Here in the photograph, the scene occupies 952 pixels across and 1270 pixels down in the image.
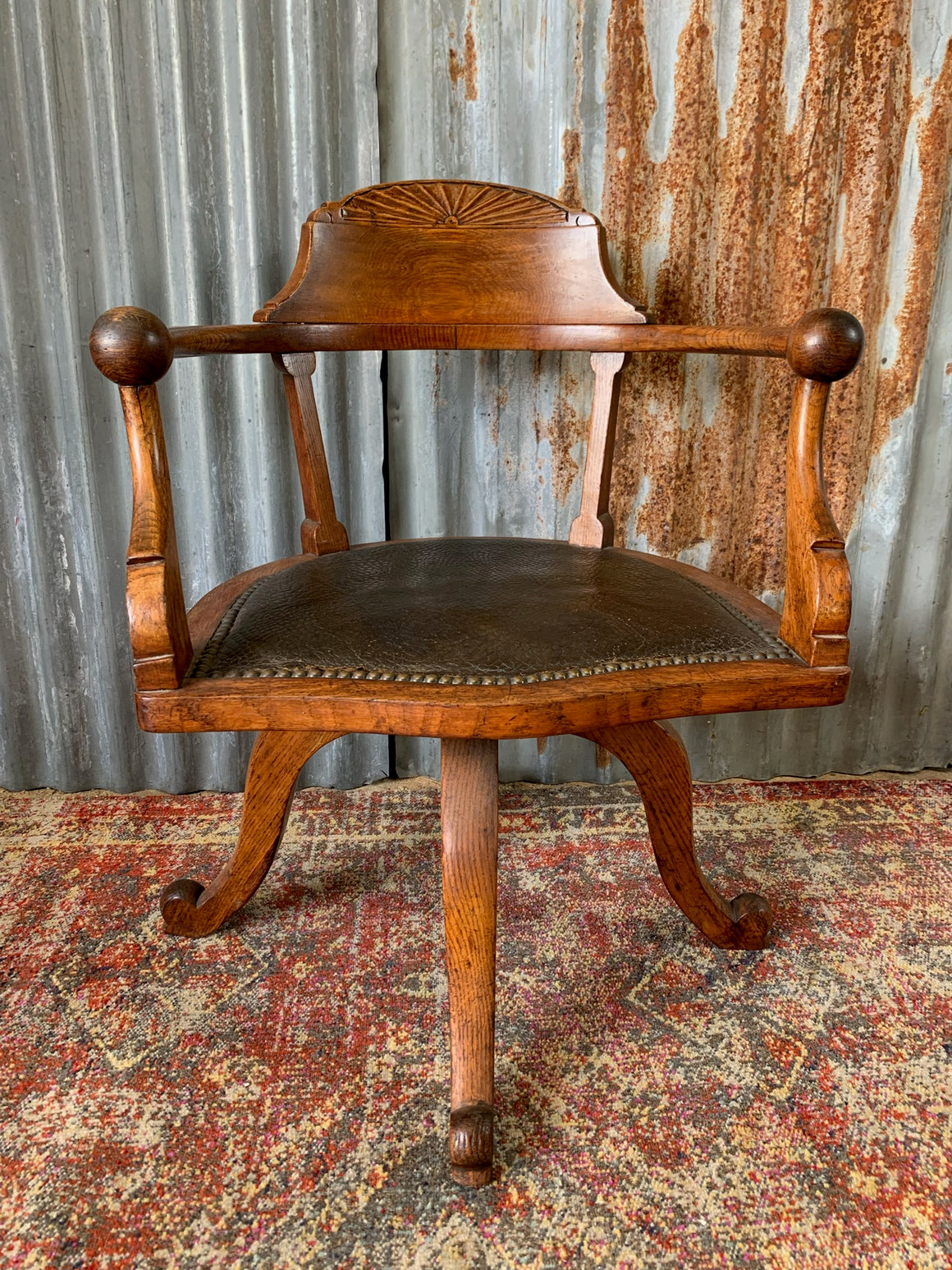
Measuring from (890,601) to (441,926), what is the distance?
1.05 metres

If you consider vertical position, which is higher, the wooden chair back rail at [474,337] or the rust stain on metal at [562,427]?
the wooden chair back rail at [474,337]

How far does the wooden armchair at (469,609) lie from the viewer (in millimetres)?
801

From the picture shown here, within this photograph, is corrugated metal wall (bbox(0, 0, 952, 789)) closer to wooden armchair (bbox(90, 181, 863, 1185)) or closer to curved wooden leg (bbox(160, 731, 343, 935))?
wooden armchair (bbox(90, 181, 863, 1185))

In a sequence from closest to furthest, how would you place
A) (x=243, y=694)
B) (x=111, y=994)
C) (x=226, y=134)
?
(x=243, y=694) → (x=111, y=994) → (x=226, y=134)

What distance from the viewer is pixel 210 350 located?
1.00 m

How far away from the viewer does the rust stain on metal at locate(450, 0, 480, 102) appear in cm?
143

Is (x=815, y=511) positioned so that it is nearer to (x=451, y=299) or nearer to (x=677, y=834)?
(x=677, y=834)

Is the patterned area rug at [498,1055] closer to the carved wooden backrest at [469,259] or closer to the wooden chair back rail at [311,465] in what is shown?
the wooden chair back rail at [311,465]

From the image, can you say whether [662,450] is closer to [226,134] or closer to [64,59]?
[226,134]

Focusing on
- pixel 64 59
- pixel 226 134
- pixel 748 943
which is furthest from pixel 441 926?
pixel 64 59

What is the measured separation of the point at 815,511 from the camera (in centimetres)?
87

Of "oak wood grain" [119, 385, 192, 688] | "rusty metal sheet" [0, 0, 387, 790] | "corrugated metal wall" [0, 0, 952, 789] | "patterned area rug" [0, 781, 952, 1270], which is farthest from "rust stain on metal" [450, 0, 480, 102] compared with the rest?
"patterned area rug" [0, 781, 952, 1270]

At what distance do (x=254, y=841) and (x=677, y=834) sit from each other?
0.57 m

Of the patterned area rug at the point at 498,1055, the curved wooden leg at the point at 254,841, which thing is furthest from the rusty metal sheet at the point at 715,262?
the curved wooden leg at the point at 254,841
